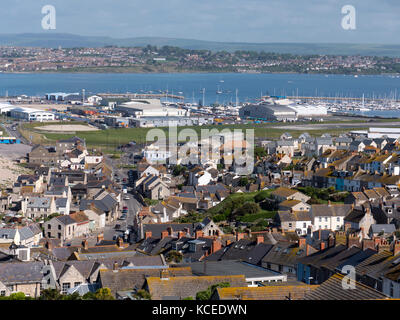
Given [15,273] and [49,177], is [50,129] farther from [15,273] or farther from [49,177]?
[15,273]

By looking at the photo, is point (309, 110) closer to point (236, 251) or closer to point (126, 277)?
point (236, 251)

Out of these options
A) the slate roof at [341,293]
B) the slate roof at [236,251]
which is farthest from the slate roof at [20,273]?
the slate roof at [341,293]

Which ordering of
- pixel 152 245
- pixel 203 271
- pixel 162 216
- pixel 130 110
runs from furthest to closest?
pixel 130 110 → pixel 162 216 → pixel 152 245 → pixel 203 271

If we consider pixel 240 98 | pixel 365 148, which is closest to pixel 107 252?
pixel 365 148

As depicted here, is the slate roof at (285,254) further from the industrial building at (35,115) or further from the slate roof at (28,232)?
the industrial building at (35,115)

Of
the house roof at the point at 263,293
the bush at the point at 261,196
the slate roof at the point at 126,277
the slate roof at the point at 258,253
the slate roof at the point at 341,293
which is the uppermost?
the slate roof at the point at 341,293
